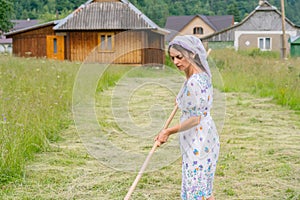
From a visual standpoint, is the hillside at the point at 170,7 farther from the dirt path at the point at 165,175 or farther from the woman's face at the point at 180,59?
the woman's face at the point at 180,59

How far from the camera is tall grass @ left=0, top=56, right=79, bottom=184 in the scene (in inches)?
168

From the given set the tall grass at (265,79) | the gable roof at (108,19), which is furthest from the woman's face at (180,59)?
the gable roof at (108,19)

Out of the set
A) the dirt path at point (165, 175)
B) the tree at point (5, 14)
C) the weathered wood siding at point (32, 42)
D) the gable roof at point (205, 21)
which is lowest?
the dirt path at point (165, 175)

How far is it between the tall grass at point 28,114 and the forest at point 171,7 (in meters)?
55.1

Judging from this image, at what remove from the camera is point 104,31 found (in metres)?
21.4

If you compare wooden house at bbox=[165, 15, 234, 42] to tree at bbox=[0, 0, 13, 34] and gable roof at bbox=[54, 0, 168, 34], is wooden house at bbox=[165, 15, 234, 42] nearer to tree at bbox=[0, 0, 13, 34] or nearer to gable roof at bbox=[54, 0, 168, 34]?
tree at bbox=[0, 0, 13, 34]

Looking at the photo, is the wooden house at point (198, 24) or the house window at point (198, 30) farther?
the house window at point (198, 30)

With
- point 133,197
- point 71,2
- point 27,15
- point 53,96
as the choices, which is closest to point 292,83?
point 53,96

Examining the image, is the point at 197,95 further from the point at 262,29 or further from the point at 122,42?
the point at 262,29

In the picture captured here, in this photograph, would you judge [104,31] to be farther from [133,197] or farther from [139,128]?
[133,197]

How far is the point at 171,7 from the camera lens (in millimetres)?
76750

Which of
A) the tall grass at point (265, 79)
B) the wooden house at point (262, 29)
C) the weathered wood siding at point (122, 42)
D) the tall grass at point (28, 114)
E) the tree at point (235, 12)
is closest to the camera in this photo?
the tall grass at point (28, 114)

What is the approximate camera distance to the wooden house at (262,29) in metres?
39.4

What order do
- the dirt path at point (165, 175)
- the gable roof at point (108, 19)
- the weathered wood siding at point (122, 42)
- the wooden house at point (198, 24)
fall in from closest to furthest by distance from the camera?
the dirt path at point (165, 175)
the weathered wood siding at point (122, 42)
the gable roof at point (108, 19)
the wooden house at point (198, 24)
